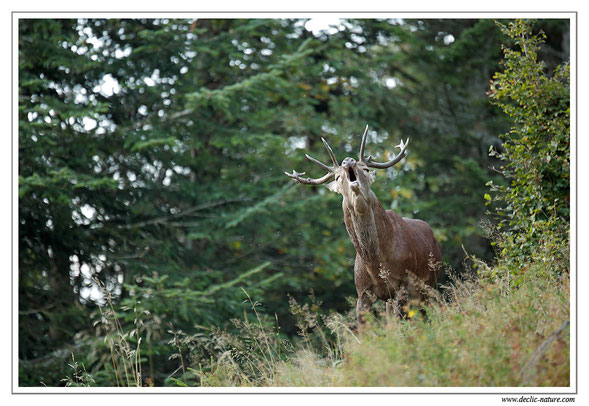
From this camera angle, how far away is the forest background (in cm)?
1395

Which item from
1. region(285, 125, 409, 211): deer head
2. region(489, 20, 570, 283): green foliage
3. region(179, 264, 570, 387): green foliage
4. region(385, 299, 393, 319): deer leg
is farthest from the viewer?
region(489, 20, 570, 283): green foliage

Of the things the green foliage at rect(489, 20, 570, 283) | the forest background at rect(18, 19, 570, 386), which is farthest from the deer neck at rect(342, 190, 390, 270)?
the forest background at rect(18, 19, 570, 386)

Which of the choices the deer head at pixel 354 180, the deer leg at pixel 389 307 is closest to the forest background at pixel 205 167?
the deer leg at pixel 389 307

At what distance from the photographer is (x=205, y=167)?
1678 cm

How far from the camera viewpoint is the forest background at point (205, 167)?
45.8 ft

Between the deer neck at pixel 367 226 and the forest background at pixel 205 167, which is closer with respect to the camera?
the deer neck at pixel 367 226

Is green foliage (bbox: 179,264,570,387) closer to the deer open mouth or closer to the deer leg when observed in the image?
the deer leg

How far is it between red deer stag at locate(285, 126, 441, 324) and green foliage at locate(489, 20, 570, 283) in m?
1.00

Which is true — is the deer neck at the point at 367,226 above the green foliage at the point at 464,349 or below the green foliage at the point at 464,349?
above

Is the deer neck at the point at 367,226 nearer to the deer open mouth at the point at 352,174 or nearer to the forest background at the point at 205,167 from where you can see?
the deer open mouth at the point at 352,174

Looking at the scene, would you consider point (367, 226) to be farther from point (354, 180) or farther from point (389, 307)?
point (389, 307)

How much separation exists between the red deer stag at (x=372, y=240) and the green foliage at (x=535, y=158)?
100cm

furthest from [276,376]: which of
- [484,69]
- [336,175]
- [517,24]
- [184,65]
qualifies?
[484,69]
